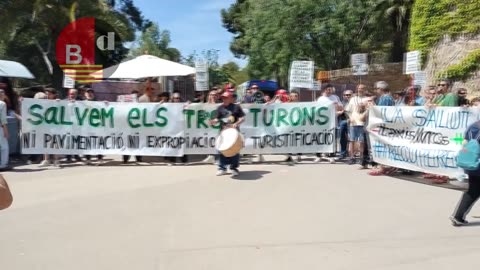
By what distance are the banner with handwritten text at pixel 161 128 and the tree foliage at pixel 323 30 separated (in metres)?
20.3

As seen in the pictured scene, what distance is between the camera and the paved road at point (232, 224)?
5.14m

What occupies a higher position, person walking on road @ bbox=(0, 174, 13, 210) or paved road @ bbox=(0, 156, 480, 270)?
person walking on road @ bbox=(0, 174, 13, 210)

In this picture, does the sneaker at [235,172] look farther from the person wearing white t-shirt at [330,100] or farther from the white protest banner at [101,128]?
the person wearing white t-shirt at [330,100]

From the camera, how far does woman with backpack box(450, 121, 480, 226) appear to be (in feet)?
20.0

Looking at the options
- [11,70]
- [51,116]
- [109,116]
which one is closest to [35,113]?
[51,116]

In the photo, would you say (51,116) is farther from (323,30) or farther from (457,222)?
(323,30)

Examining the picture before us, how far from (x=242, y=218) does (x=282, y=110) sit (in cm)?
535

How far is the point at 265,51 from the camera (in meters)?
33.7

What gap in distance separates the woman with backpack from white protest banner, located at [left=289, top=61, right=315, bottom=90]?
6803 millimetres

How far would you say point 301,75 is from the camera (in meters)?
13.0

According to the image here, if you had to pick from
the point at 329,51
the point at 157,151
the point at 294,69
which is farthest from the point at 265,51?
the point at 157,151

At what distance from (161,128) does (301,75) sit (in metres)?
3.82

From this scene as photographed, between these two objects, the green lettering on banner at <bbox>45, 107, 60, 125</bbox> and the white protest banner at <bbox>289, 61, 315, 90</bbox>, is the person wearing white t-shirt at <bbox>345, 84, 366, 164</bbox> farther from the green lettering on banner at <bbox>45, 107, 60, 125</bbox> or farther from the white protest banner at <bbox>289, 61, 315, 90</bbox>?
the green lettering on banner at <bbox>45, 107, 60, 125</bbox>

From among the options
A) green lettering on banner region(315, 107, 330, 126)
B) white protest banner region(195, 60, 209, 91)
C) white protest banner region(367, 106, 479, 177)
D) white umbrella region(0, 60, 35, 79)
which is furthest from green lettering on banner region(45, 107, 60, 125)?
white protest banner region(367, 106, 479, 177)
